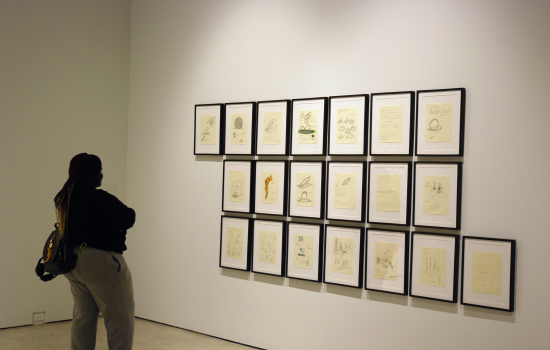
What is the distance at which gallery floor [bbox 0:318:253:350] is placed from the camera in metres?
4.03

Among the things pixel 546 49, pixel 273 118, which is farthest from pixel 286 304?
pixel 546 49

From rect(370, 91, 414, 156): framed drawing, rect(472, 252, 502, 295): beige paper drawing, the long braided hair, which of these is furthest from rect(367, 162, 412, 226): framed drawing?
the long braided hair

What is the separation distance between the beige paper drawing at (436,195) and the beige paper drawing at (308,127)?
0.96 m

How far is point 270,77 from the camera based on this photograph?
4156mm

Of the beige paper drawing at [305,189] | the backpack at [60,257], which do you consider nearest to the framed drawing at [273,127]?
the beige paper drawing at [305,189]

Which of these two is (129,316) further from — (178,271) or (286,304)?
(178,271)

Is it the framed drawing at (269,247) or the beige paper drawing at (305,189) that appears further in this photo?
the framed drawing at (269,247)

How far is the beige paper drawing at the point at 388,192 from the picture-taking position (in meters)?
3.45

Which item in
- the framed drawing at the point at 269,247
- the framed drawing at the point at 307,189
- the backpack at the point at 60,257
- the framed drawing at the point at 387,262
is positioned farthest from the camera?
the framed drawing at the point at 269,247

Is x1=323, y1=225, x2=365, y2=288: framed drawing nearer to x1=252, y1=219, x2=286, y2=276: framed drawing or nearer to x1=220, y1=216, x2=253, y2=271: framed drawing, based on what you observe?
x1=252, y1=219, x2=286, y2=276: framed drawing

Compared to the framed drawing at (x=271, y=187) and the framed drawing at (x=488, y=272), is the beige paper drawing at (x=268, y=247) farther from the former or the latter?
the framed drawing at (x=488, y=272)

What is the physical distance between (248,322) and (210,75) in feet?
7.52

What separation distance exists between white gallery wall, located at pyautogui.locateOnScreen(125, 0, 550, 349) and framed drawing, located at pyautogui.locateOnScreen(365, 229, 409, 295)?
0.10 meters

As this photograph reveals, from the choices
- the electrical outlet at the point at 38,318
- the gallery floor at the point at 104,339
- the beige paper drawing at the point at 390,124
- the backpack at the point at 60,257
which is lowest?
the gallery floor at the point at 104,339
